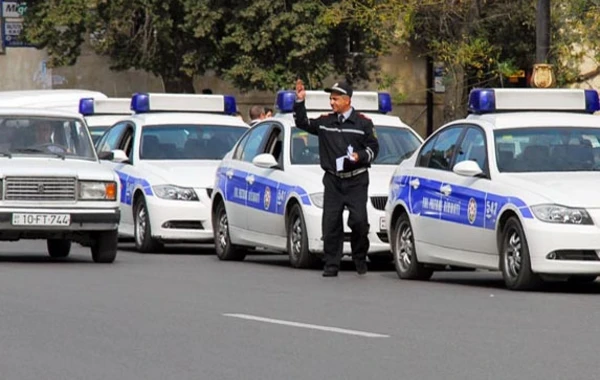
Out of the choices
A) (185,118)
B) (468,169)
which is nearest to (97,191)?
(468,169)

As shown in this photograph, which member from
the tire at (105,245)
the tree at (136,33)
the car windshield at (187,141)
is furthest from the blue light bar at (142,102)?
the tree at (136,33)

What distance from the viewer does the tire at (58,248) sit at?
19.8m

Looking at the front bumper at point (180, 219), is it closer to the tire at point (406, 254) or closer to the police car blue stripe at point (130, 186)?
the police car blue stripe at point (130, 186)

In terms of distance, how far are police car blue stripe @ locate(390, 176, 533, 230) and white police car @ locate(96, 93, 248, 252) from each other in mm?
4746

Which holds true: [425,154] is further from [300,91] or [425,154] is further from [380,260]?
[380,260]

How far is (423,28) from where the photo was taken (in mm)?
36406

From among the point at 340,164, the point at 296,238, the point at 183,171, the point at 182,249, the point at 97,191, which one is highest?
the point at 340,164

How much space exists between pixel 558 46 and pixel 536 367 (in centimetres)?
2010

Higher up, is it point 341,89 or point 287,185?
point 341,89

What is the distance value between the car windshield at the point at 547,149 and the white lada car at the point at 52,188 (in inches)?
174

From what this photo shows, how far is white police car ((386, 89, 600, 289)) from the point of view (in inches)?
566

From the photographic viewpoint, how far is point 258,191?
19.4m

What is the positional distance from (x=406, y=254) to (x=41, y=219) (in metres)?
Answer: 3.62

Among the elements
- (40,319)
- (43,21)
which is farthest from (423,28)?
(40,319)
